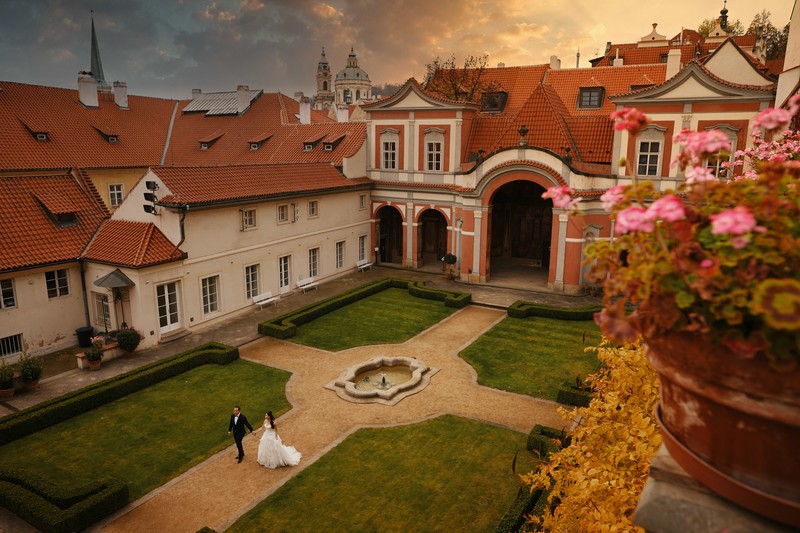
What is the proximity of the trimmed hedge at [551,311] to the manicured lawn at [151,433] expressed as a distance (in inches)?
470

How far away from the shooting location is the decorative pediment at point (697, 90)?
86.9ft

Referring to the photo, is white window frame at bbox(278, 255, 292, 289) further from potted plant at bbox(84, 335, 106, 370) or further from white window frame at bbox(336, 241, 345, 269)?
potted plant at bbox(84, 335, 106, 370)

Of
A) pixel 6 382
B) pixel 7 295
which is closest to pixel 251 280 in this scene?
pixel 7 295

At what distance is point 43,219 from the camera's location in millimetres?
22281

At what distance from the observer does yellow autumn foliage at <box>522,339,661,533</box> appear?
577 centimetres

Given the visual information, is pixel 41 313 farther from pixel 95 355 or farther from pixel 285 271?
pixel 285 271

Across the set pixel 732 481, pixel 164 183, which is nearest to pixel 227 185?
pixel 164 183

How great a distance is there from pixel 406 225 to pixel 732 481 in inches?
1309

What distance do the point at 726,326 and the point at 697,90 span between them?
2968cm

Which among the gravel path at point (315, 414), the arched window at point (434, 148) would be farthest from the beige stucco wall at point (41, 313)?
the arched window at point (434, 148)

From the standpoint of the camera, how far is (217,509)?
1270 cm

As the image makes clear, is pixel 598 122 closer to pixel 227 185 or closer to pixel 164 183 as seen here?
pixel 227 185

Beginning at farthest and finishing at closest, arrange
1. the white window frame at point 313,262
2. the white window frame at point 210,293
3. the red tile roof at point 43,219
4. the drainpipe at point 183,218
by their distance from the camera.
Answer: the white window frame at point 313,262 < the white window frame at point 210,293 < the drainpipe at point 183,218 < the red tile roof at point 43,219

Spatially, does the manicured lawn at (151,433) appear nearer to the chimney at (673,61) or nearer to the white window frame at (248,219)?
the white window frame at (248,219)
